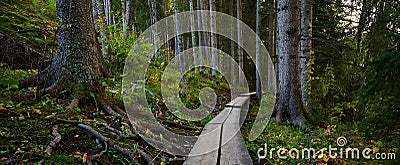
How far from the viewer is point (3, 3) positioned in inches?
373

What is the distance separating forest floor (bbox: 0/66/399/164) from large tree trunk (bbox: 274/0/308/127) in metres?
1.42

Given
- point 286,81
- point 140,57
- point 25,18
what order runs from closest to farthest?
point 286,81 → point 140,57 → point 25,18

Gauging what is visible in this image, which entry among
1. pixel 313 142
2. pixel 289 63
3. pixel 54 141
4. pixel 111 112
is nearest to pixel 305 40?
pixel 289 63

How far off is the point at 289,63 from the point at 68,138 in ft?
17.9

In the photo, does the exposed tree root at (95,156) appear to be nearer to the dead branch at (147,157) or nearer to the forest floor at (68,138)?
the forest floor at (68,138)

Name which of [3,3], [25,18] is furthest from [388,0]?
[3,3]

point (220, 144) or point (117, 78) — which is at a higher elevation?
point (117, 78)

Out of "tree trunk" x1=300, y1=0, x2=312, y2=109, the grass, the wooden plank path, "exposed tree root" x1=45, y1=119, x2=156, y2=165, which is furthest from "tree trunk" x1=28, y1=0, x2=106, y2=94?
"tree trunk" x1=300, y1=0, x2=312, y2=109

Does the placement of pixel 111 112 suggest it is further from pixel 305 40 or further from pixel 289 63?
pixel 305 40

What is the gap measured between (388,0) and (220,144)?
5.55 metres

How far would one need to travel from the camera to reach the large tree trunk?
6.89 meters

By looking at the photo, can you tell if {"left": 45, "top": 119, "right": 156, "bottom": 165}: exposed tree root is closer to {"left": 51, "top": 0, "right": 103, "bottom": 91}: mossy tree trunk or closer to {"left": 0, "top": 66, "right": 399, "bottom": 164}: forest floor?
{"left": 0, "top": 66, "right": 399, "bottom": 164}: forest floor

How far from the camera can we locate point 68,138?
366 centimetres

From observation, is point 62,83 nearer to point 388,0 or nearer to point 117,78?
point 117,78
